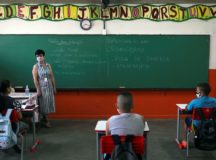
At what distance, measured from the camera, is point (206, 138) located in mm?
4293

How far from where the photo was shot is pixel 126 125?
3082mm

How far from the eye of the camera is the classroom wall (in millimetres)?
7020

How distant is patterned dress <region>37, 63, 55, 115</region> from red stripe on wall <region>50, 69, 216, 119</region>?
2.35ft

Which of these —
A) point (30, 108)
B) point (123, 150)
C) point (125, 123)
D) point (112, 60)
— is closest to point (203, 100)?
point (125, 123)

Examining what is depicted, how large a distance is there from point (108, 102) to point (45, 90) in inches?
57.6

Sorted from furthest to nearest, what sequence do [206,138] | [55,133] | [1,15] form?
[1,15]
[55,133]
[206,138]

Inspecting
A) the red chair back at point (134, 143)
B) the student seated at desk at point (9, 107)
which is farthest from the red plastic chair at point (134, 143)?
the student seated at desk at point (9, 107)

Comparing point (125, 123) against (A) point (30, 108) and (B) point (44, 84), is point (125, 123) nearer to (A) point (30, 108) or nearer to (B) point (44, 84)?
(A) point (30, 108)

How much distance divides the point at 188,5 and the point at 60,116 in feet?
11.7

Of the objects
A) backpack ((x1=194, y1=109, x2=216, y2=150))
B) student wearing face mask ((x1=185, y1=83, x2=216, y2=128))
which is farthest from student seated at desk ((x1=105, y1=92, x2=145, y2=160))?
student wearing face mask ((x1=185, y1=83, x2=216, y2=128))

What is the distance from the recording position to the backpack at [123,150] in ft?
9.45

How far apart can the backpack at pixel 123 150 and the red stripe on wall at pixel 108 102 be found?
13.8 ft

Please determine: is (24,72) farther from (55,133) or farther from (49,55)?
(55,133)

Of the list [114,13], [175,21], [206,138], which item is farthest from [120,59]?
[206,138]
